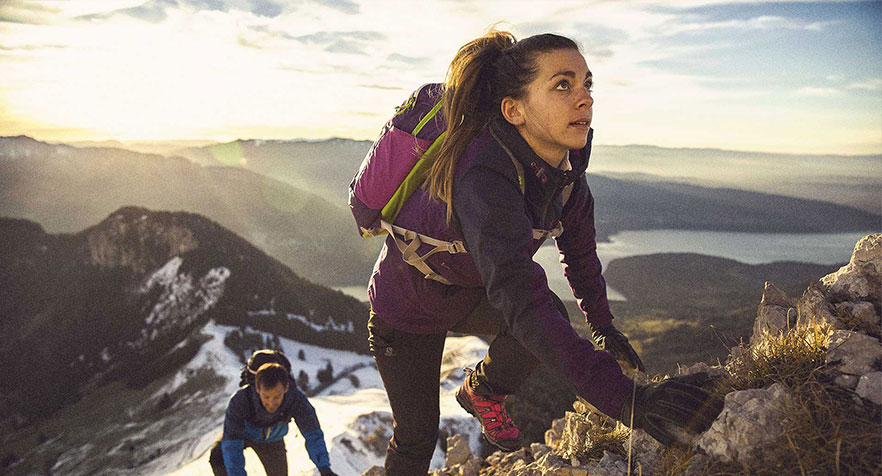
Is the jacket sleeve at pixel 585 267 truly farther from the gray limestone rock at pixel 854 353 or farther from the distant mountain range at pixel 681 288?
the distant mountain range at pixel 681 288

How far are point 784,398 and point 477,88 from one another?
5.85ft

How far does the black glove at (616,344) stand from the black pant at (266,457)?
396 centimetres

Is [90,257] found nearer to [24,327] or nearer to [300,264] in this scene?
[24,327]

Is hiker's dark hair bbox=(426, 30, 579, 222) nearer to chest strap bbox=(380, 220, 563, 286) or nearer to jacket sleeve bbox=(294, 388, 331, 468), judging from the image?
chest strap bbox=(380, 220, 563, 286)

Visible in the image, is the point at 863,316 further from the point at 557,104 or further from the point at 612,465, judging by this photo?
the point at 557,104

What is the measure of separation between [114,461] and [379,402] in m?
15.6

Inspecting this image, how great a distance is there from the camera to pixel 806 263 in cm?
10506

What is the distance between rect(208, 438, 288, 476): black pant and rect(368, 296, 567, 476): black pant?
9.69ft

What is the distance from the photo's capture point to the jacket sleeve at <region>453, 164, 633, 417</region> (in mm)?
2016

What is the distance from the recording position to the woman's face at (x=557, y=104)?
2322mm

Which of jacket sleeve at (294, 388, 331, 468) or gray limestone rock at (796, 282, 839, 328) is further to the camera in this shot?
jacket sleeve at (294, 388, 331, 468)

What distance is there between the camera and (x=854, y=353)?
2.31 meters

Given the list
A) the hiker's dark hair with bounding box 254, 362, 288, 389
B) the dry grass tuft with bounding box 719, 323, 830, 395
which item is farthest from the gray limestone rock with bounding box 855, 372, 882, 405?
the hiker's dark hair with bounding box 254, 362, 288, 389

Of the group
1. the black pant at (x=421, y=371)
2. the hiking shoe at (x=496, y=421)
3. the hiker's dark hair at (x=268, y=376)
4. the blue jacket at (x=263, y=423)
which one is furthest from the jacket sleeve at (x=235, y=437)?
the hiking shoe at (x=496, y=421)
